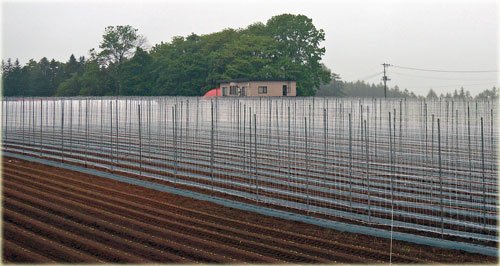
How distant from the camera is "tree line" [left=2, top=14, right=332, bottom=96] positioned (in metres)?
36.8

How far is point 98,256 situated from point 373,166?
6.93m

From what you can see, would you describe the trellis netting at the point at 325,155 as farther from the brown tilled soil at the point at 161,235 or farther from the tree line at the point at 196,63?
the tree line at the point at 196,63

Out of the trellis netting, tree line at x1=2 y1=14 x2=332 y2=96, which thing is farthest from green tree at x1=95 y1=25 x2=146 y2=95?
the trellis netting

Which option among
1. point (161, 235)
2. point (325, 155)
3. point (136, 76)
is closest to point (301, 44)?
point (136, 76)

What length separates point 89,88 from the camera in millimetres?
39875

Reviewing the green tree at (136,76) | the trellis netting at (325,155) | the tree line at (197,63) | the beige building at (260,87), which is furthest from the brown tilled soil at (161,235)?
the green tree at (136,76)

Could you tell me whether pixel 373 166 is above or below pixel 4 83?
below

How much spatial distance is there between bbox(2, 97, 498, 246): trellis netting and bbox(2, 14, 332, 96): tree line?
52.9ft

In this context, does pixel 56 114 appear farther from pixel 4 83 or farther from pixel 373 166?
pixel 4 83

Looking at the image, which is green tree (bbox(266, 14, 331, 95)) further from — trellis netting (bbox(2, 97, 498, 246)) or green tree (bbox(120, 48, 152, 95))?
trellis netting (bbox(2, 97, 498, 246))

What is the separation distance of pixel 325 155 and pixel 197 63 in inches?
1093

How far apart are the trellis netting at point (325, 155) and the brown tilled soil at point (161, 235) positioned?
59cm

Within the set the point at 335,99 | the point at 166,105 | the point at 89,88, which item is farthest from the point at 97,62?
the point at 335,99

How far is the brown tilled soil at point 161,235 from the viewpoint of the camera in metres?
7.36
